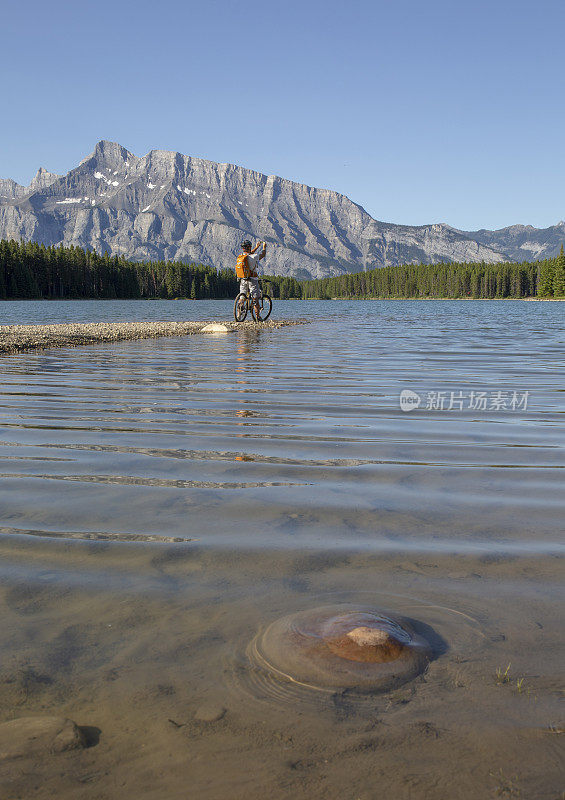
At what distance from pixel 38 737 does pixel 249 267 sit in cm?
2576

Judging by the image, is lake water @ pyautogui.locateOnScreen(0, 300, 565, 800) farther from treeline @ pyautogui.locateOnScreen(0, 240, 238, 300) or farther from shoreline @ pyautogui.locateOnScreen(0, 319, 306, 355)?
treeline @ pyautogui.locateOnScreen(0, 240, 238, 300)

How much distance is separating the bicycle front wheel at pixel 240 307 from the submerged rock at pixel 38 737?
27.9m

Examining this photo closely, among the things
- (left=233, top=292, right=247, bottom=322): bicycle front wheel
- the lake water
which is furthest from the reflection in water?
(left=233, top=292, right=247, bottom=322): bicycle front wheel

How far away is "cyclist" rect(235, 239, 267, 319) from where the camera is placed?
84.6ft

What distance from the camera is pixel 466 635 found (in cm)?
231

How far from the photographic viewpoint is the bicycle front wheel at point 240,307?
29533 millimetres

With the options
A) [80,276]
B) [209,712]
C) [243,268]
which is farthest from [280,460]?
[80,276]

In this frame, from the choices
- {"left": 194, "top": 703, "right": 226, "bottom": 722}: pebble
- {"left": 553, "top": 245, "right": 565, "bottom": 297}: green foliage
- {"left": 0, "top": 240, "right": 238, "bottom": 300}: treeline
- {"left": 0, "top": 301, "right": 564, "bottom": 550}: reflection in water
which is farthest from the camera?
{"left": 553, "top": 245, "right": 565, "bottom": 297}: green foliage

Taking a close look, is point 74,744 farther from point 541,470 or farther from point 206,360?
point 206,360

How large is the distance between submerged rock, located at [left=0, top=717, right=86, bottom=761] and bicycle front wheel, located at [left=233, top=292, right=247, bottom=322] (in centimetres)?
2790

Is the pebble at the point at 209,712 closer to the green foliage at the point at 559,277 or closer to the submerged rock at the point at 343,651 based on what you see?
the submerged rock at the point at 343,651

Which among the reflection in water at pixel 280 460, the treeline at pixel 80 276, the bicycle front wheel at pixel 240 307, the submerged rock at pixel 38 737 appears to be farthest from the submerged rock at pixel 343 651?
Result: the treeline at pixel 80 276

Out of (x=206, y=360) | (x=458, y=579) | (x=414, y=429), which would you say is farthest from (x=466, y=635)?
(x=206, y=360)

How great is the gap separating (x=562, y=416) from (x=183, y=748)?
21.6 feet
